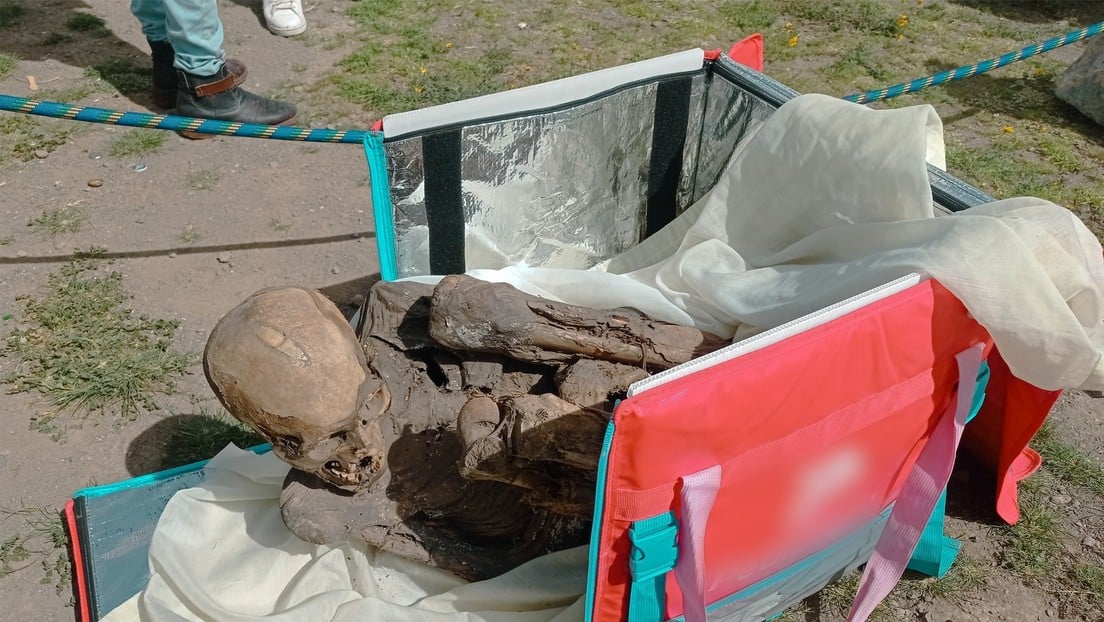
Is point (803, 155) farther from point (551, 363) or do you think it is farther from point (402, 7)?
point (402, 7)

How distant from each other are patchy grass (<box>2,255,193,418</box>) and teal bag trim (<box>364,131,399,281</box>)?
1.22 metres

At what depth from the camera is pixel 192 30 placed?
4.52 m

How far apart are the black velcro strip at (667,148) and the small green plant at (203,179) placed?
2.44 m

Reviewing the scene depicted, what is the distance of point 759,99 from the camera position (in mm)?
2781

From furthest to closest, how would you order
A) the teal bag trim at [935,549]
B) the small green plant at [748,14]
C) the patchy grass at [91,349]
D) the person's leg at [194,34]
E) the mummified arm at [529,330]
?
the small green plant at [748,14] < the person's leg at [194,34] < the patchy grass at [91,349] < the teal bag trim at [935,549] < the mummified arm at [529,330]

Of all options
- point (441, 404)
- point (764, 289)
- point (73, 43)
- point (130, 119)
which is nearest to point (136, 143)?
point (73, 43)

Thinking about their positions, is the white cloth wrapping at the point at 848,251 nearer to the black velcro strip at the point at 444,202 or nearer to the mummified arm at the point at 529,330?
the black velcro strip at the point at 444,202

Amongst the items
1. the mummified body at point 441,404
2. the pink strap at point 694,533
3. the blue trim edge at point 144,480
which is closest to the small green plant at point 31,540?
the blue trim edge at point 144,480

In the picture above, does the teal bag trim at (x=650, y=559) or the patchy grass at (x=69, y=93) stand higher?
the teal bag trim at (x=650, y=559)

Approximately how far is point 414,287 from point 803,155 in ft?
3.90

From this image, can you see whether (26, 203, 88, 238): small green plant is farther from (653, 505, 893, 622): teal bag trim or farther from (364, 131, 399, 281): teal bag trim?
(653, 505, 893, 622): teal bag trim

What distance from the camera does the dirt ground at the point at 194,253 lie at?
2514 mm

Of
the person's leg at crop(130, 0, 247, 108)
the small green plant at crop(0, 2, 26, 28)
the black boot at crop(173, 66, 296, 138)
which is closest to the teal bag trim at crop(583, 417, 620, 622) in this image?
the black boot at crop(173, 66, 296, 138)

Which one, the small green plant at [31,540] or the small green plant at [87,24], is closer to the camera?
the small green plant at [31,540]
